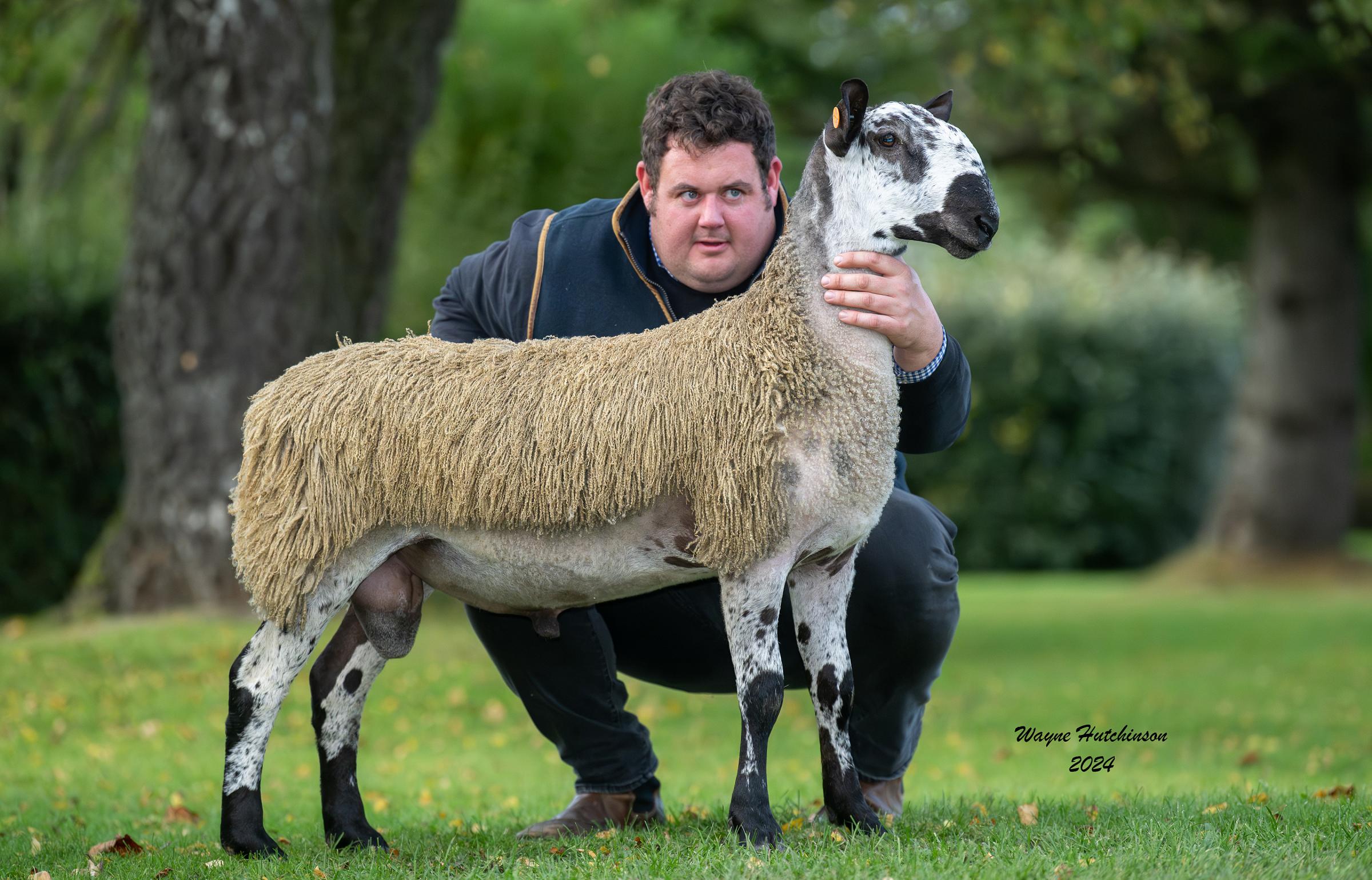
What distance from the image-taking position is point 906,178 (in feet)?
12.7

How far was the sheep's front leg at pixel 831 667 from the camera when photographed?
4.17 meters

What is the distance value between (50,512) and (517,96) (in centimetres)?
657

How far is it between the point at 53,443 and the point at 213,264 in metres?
4.71

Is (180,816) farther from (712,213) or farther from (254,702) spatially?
(712,213)

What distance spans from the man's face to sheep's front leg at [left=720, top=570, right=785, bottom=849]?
123cm

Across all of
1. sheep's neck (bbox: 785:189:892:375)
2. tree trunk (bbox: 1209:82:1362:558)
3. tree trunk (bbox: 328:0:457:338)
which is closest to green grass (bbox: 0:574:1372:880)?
sheep's neck (bbox: 785:189:892:375)

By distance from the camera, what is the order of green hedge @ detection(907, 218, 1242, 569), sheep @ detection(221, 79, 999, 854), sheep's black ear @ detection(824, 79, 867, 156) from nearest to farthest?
sheep's black ear @ detection(824, 79, 867, 156) < sheep @ detection(221, 79, 999, 854) < green hedge @ detection(907, 218, 1242, 569)

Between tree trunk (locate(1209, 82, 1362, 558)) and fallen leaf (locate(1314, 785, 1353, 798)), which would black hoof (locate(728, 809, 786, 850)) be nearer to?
fallen leaf (locate(1314, 785, 1353, 798))

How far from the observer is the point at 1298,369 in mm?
16250

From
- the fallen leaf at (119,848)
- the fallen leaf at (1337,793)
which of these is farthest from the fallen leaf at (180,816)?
the fallen leaf at (1337,793)

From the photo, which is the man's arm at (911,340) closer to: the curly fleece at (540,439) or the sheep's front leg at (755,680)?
the curly fleece at (540,439)

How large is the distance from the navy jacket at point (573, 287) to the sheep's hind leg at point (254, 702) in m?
1.19

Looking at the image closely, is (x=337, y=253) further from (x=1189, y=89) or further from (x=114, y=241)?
(x=1189, y=89)

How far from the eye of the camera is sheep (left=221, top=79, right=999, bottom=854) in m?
3.91
